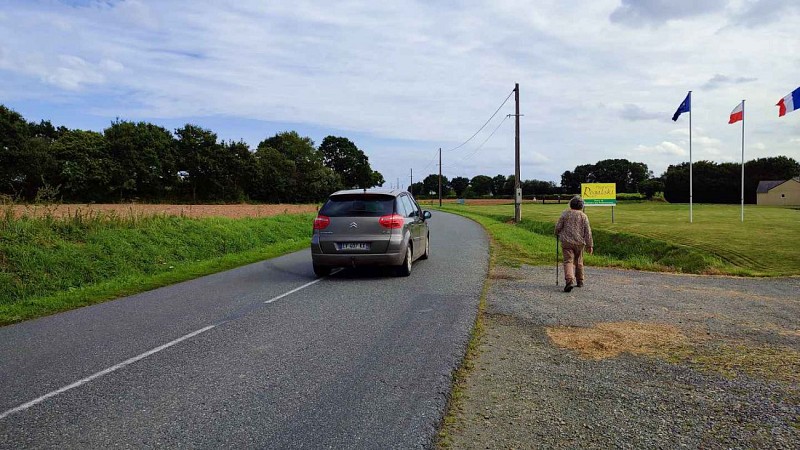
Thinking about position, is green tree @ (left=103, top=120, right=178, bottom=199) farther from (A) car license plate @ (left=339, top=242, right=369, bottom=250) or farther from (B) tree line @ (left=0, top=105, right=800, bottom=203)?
(A) car license plate @ (left=339, top=242, right=369, bottom=250)

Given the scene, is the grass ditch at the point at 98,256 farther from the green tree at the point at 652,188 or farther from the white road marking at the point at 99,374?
the green tree at the point at 652,188

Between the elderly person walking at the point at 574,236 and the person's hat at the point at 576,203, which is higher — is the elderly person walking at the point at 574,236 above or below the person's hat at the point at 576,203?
below

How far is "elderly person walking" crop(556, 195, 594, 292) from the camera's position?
9.38 meters

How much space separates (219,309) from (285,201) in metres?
78.1

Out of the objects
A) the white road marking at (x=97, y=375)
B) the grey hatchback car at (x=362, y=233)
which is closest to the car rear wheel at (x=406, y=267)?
the grey hatchback car at (x=362, y=233)

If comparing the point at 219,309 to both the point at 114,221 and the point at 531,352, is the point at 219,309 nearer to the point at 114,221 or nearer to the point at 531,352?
the point at 531,352

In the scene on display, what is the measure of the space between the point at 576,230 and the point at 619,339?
3.71 meters

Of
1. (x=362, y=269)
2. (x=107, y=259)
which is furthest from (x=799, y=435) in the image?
(x=107, y=259)

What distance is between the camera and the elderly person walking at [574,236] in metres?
9.38

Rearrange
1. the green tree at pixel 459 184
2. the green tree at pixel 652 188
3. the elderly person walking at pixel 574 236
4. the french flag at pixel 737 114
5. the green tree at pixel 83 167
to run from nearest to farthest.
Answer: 1. the elderly person walking at pixel 574 236
2. the french flag at pixel 737 114
3. the green tree at pixel 83 167
4. the green tree at pixel 652 188
5. the green tree at pixel 459 184

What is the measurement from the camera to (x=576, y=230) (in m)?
9.40

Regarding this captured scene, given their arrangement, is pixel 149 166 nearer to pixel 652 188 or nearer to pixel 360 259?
pixel 360 259

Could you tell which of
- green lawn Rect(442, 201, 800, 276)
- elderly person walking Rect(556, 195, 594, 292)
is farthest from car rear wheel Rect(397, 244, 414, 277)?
green lawn Rect(442, 201, 800, 276)

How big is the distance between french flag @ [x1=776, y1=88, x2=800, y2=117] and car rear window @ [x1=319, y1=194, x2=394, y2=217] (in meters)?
19.2
